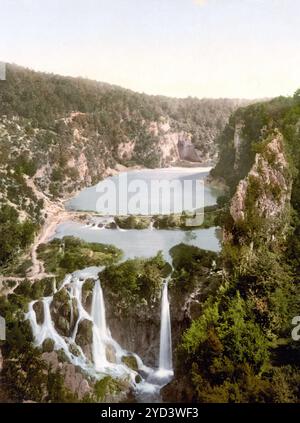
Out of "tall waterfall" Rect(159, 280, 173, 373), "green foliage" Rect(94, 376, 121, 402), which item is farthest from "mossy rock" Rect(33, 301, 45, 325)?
"tall waterfall" Rect(159, 280, 173, 373)

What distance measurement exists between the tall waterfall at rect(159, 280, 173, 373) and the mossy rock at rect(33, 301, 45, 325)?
23.7 feet

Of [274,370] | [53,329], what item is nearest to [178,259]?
[53,329]

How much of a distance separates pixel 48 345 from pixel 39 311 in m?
2.84

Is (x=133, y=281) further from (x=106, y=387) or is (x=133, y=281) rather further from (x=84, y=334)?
(x=106, y=387)

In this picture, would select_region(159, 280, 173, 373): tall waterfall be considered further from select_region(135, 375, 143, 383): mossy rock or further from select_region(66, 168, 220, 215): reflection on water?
select_region(66, 168, 220, 215): reflection on water

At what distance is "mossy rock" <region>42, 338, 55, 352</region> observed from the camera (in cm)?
2420

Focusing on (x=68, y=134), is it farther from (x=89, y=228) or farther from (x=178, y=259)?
(x=178, y=259)

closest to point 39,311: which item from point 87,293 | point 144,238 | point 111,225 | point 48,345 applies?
point 48,345

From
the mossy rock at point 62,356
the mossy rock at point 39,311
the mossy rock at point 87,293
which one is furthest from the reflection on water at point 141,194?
the mossy rock at point 62,356

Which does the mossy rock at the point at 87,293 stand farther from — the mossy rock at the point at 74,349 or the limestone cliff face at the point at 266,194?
the limestone cliff face at the point at 266,194

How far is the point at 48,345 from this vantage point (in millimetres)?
24344

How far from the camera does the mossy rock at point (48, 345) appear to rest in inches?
953

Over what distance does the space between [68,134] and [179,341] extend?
54037 mm

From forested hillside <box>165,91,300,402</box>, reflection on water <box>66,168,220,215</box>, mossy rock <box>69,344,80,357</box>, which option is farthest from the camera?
reflection on water <box>66,168,220,215</box>
